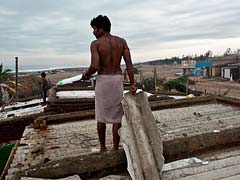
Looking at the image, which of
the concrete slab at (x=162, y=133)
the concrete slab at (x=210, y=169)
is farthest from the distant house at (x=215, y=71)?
the concrete slab at (x=210, y=169)

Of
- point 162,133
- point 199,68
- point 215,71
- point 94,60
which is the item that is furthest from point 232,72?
point 94,60

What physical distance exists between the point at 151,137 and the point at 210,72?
52.4 meters

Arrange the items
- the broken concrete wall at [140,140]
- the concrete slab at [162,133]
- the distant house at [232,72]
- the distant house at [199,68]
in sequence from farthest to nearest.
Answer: the distant house at [199,68] → the distant house at [232,72] → the concrete slab at [162,133] → the broken concrete wall at [140,140]

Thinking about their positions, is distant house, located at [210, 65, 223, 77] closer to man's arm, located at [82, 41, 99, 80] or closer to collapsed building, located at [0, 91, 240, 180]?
collapsed building, located at [0, 91, 240, 180]

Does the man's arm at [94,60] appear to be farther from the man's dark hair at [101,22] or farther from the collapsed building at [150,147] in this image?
the collapsed building at [150,147]

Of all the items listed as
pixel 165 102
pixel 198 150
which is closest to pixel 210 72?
pixel 165 102

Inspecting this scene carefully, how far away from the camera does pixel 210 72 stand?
2046 inches

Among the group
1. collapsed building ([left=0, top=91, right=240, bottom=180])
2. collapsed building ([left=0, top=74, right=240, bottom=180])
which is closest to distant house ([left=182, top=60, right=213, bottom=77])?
collapsed building ([left=0, top=91, right=240, bottom=180])

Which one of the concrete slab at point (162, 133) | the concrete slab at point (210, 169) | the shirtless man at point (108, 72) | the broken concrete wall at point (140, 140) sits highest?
the shirtless man at point (108, 72)

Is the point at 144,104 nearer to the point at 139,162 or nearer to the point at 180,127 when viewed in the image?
the point at 139,162

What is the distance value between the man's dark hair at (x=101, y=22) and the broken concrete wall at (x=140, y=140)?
923 millimetres

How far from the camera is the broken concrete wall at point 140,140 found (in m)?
2.32

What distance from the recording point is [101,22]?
3.19 metres

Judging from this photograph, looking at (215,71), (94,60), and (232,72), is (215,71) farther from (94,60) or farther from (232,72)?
(94,60)
